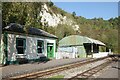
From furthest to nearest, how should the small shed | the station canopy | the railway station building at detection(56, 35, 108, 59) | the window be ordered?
the station canopy
the small shed
the railway station building at detection(56, 35, 108, 59)
the window

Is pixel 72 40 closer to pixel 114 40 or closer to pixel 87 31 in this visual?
pixel 114 40

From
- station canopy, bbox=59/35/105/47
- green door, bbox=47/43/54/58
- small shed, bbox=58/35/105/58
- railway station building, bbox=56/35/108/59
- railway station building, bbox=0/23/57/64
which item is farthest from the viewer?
station canopy, bbox=59/35/105/47

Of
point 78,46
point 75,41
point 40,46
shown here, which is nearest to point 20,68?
point 40,46

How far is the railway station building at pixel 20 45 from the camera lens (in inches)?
856

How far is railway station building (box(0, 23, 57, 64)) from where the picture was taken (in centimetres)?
2173

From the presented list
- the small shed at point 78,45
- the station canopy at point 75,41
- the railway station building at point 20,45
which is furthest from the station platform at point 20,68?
the station canopy at point 75,41

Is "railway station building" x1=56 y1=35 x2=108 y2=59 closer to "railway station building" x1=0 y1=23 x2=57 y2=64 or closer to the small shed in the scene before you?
the small shed

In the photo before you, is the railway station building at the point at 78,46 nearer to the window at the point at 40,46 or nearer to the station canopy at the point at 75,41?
the station canopy at the point at 75,41

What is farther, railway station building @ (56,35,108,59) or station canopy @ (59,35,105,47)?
station canopy @ (59,35,105,47)

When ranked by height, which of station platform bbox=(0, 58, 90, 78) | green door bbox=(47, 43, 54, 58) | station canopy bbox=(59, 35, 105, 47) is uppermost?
station canopy bbox=(59, 35, 105, 47)

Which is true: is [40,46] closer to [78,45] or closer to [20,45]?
[20,45]

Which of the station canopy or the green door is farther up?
the station canopy

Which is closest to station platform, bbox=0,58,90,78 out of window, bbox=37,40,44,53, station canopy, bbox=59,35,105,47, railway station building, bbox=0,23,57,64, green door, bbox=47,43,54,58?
railway station building, bbox=0,23,57,64

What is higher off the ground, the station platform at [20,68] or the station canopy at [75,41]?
the station canopy at [75,41]
